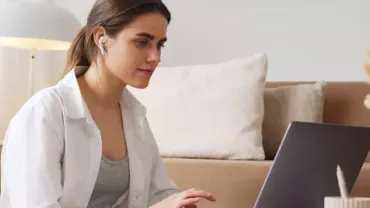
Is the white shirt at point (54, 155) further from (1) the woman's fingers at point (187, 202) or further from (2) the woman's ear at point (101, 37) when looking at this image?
(1) the woman's fingers at point (187, 202)

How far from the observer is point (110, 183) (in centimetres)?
159

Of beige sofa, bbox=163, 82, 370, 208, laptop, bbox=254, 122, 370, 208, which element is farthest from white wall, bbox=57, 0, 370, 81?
laptop, bbox=254, 122, 370, 208

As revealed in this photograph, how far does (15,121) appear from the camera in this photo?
4.84 ft

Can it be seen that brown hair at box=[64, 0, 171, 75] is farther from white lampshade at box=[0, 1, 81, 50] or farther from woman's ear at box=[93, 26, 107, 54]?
white lampshade at box=[0, 1, 81, 50]

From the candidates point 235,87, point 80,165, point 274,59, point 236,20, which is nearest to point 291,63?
point 274,59

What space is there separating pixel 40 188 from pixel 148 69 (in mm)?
390

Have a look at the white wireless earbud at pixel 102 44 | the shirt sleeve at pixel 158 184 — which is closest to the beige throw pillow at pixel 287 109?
the shirt sleeve at pixel 158 184

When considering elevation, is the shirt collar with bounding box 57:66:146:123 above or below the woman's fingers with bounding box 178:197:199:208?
above

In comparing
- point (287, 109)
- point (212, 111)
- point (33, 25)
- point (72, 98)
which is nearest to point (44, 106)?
point (72, 98)

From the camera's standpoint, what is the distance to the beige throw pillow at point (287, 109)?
7.74 ft

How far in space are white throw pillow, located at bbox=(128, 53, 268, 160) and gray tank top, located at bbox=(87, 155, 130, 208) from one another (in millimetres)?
701

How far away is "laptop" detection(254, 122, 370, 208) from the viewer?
1.20 metres

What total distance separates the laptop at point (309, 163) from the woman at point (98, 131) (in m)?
0.16

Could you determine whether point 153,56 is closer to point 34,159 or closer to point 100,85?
point 100,85
